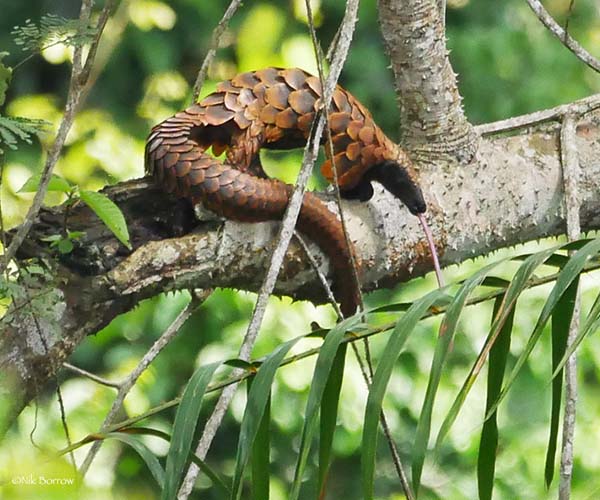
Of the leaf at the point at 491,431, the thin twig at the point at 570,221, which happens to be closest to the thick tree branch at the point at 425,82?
the thin twig at the point at 570,221

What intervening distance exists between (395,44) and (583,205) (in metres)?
0.35

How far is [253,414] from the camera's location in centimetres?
77

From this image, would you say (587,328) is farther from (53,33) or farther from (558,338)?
(53,33)

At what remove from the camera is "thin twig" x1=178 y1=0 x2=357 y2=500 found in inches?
37.1

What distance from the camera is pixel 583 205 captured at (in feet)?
5.00

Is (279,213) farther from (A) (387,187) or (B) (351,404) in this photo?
(B) (351,404)

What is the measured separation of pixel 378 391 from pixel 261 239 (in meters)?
0.53

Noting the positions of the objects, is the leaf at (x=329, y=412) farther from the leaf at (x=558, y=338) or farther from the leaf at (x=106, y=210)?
the leaf at (x=106, y=210)

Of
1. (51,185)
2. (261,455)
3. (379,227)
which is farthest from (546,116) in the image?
(261,455)

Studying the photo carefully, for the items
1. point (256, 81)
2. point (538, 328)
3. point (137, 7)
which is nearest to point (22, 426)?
point (137, 7)

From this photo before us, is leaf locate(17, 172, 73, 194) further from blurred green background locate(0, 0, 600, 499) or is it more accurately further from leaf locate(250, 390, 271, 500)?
blurred green background locate(0, 0, 600, 499)

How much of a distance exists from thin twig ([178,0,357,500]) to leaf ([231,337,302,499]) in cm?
13

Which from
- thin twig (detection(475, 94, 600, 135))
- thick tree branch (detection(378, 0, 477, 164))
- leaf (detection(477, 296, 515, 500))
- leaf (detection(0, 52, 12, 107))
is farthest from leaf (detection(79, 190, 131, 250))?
thin twig (detection(475, 94, 600, 135))

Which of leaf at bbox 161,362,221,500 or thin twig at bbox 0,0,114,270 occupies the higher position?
thin twig at bbox 0,0,114,270
